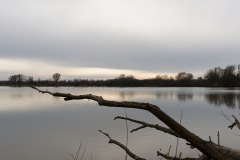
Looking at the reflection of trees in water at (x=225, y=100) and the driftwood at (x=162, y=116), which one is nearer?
the driftwood at (x=162, y=116)

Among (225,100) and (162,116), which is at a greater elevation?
(162,116)

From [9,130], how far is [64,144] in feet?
Result: 12.2

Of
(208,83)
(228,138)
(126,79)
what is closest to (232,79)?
(208,83)

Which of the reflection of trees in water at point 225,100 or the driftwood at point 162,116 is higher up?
the driftwood at point 162,116

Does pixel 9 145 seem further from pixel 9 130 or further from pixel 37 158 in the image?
pixel 9 130

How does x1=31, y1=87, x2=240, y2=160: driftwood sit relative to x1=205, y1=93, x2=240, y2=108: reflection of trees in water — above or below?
above

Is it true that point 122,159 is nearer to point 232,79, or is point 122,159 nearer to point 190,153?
point 190,153

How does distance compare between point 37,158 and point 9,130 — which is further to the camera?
point 9,130

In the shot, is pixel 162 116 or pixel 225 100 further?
pixel 225 100

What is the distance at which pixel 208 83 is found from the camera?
9600 centimetres

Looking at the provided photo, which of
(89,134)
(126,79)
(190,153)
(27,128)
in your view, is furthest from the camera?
(126,79)

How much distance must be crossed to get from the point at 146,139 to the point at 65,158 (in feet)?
11.0

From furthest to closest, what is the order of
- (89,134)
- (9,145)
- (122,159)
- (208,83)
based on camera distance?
(208,83), (89,134), (9,145), (122,159)

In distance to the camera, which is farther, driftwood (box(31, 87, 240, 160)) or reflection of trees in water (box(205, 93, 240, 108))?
reflection of trees in water (box(205, 93, 240, 108))
